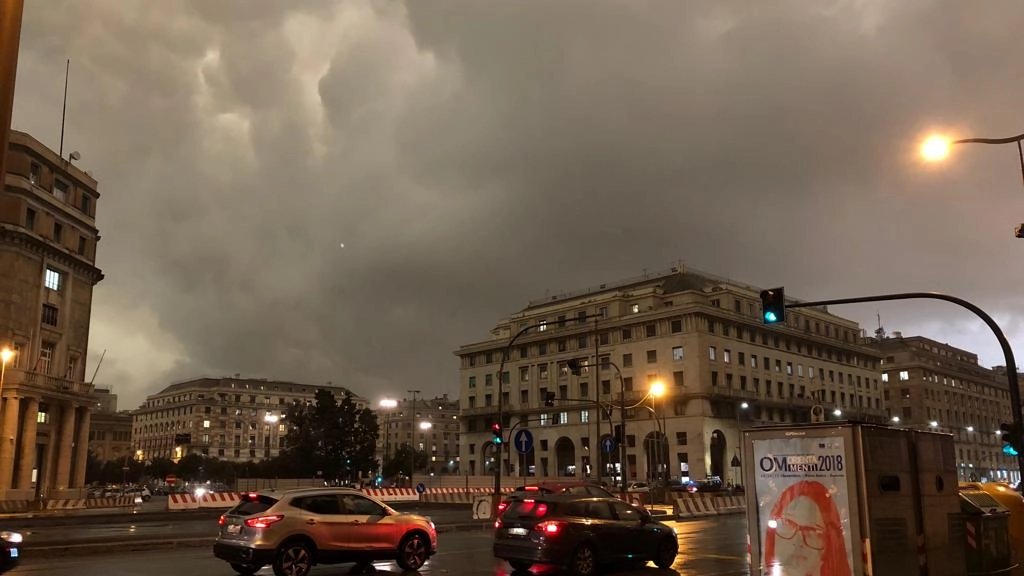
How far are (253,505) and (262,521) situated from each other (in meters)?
0.61

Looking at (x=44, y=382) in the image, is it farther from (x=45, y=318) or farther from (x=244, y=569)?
(x=244, y=569)

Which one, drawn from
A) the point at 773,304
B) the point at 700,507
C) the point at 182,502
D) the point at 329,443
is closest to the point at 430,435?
the point at 329,443

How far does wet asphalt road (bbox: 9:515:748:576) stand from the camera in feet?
49.9

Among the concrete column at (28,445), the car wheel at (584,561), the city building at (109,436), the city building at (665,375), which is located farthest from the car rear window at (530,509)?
the city building at (109,436)

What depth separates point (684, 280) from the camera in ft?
335

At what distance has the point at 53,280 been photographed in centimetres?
5997

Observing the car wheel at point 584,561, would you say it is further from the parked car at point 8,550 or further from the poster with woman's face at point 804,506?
the parked car at point 8,550

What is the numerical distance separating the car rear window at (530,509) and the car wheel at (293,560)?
3.95 meters

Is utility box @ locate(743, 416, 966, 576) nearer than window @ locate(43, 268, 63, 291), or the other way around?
utility box @ locate(743, 416, 966, 576)

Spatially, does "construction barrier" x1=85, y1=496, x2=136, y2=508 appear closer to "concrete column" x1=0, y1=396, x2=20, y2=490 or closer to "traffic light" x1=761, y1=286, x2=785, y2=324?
"concrete column" x1=0, y1=396, x2=20, y2=490

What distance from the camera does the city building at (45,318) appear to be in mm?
54438

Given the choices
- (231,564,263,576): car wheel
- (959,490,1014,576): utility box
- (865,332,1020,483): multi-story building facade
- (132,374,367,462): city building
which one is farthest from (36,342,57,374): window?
(865,332,1020,483): multi-story building facade

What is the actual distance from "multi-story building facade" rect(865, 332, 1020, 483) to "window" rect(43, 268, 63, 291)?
12053 centimetres

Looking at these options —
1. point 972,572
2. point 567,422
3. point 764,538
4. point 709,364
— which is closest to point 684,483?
point 709,364
